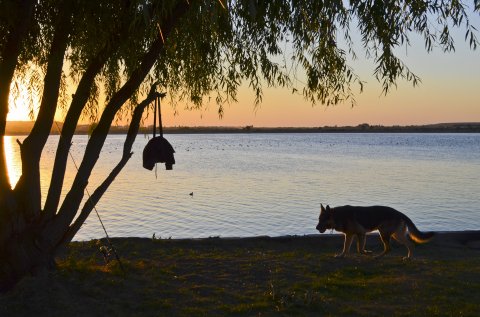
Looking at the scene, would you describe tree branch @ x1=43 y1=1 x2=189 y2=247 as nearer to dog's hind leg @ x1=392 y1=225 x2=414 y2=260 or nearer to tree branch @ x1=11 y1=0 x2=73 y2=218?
tree branch @ x1=11 y1=0 x2=73 y2=218

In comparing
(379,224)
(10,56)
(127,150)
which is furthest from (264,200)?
(10,56)

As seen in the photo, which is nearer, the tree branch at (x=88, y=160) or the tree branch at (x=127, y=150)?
the tree branch at (x=88, y=160)

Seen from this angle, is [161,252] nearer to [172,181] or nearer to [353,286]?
[353,286]

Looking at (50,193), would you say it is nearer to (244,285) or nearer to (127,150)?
(127,150)

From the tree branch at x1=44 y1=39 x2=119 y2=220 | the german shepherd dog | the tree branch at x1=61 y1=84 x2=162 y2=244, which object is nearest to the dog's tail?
the german shepherd dog

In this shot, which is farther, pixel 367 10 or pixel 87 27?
pixel 87 27

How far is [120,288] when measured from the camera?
855 centimetres

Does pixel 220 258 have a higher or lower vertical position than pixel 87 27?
lower

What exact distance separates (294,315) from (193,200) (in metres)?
20.9

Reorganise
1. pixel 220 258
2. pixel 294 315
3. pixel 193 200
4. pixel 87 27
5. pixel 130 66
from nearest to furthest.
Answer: pixel 294 315
pixel 87 27
pixel 130 66
pixel 220 258
pixel 193 200

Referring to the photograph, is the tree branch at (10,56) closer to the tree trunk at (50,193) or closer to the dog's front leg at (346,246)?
the tree trunk at (50,193)

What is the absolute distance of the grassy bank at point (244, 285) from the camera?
7777 millimetres

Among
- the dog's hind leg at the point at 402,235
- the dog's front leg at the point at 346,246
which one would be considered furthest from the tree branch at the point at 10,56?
the dog's hind leg at the point at 402,235

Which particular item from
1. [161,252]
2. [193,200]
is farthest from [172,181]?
[161,252]
